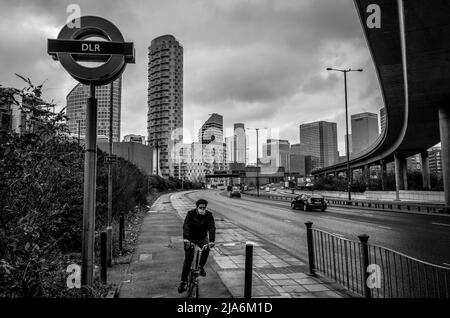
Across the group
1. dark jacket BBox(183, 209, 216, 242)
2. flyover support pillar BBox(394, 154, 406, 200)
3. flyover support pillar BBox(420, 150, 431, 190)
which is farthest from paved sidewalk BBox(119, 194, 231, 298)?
flyover support pillar BBox(420, 150, 431, 190)

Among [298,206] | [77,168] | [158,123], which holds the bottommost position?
[298,206]

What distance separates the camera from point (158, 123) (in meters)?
179

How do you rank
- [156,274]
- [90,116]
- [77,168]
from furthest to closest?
[77,168]
[156,274]
[90,116]

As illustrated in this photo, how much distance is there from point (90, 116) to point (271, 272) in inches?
225

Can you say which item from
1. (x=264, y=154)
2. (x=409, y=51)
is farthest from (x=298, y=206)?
(x=264, y=154)

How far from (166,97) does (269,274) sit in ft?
573

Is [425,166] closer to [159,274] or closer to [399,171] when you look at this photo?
[399,171]

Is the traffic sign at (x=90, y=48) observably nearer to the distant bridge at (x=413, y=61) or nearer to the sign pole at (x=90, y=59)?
the sign pole at (x=90, y=59)

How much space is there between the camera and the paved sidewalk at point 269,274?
673 cm

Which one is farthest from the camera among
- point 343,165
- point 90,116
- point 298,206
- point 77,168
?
point 343,165

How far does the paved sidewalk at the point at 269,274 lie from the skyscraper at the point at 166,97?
542 feet

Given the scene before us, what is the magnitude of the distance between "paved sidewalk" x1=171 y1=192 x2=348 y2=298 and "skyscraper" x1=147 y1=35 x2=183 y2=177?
542 ft

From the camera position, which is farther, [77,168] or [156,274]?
[77,168]

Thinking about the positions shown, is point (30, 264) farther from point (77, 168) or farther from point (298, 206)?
point (298, 206)
